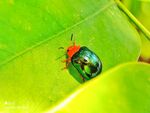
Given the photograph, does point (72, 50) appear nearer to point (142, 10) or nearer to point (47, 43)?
point (47, 43)

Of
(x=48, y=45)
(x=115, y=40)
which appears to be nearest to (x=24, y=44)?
(x=48, y=45)

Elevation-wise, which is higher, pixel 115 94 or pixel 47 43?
pixel 47 43

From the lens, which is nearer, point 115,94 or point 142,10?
point 115,94

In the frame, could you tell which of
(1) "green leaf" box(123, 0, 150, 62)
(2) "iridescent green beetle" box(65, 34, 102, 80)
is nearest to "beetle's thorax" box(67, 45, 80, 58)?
(2) "iridescent green beetle" box(65, 34, 102, 80)

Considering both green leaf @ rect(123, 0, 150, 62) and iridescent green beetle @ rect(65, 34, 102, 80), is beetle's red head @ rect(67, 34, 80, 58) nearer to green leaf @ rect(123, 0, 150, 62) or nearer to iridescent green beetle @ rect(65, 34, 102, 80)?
iridescent green beetle @ rect(65, 34, 102, 80)

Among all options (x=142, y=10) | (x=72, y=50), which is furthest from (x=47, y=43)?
(x=142, y=10)

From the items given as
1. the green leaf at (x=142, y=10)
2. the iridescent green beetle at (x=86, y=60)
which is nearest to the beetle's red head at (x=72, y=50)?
the iridescent green beetle at (x=86, y=60)

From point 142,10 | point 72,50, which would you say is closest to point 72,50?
point 72,50

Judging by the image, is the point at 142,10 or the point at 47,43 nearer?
the point at 47,43
